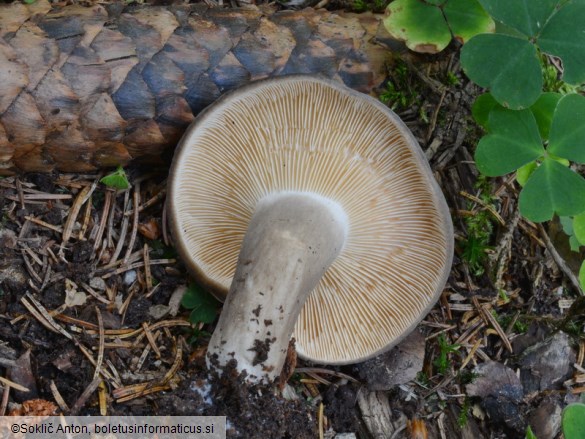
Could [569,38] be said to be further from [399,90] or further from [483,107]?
[399,90]

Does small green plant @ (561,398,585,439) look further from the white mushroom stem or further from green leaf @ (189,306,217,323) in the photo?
green leaf @ (189,306,217,323)

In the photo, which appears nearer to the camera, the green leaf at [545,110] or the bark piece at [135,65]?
the bark piece at [135,65]

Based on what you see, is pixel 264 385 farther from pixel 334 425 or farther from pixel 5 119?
pixel 5 119

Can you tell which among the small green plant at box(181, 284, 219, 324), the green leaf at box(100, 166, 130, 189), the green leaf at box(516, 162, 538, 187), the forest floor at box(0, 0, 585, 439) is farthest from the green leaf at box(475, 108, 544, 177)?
the green leaf at box(100, 166, 130, 189)

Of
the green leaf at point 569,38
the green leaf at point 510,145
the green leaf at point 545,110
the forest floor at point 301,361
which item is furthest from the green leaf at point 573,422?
the green leaf at point 569,38

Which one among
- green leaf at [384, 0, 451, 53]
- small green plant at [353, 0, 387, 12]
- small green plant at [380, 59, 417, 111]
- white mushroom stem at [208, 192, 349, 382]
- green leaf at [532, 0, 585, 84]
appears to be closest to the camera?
Answer: white mushroom stem at [208, 192, 349, 382]

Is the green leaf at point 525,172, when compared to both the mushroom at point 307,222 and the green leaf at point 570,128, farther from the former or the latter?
the mushroom at point 307,222

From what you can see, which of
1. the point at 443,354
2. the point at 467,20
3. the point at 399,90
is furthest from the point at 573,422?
the point at 467,20
